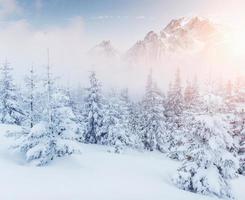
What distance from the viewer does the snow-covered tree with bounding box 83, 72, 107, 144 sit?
40.1 meters

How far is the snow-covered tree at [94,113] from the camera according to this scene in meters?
40.1

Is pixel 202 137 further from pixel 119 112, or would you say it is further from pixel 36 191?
pixel 119 112

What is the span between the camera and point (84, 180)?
1722 centimetres

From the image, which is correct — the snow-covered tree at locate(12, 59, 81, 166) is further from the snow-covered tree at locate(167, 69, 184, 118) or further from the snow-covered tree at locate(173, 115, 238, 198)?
the snow-covered tree at locate(167, 69, 184, 118)

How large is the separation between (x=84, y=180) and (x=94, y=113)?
921 inches

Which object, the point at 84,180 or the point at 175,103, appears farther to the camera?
the point at 175,103

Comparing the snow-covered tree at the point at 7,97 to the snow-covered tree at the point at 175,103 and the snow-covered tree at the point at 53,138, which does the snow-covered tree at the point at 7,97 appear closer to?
the snow-covered tree at the point at 53,138

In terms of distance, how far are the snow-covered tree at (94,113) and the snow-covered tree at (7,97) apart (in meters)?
9.00

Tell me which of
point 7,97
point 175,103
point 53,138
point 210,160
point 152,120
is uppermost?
point 7,97

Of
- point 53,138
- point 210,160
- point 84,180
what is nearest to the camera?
point 84,180

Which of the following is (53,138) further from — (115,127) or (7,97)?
(7,97)

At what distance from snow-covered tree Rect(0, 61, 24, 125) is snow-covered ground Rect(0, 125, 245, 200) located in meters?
18.1

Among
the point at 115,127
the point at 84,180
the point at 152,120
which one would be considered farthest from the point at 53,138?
the point at 152,120

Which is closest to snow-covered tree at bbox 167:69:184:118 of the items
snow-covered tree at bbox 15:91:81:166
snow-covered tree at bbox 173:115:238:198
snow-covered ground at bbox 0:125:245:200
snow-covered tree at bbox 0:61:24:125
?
snow-covered tree at bbox 0:61:24:125
